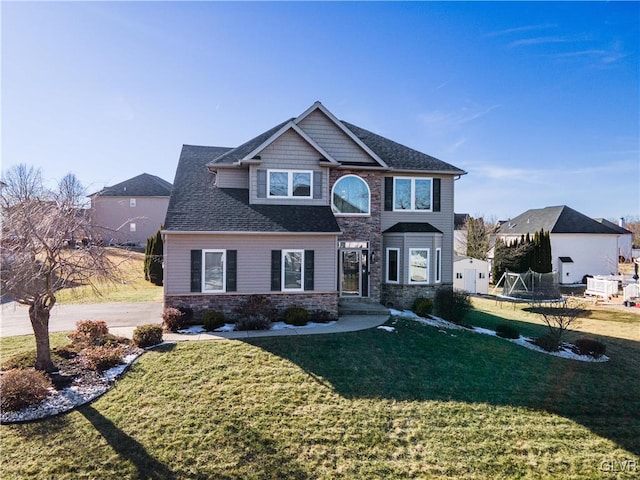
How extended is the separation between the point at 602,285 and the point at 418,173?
905 inches

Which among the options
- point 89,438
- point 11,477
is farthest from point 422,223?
point 11,477

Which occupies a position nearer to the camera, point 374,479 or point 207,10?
point 374,479

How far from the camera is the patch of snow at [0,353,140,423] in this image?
6.96 metres

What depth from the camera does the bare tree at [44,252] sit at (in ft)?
25.3

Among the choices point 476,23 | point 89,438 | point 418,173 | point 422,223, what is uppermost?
point 476,23

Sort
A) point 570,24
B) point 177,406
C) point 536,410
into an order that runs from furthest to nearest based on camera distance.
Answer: point 570,24 → point 536,410 → point 177,406

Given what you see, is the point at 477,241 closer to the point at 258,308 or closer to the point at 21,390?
the point at 258,308

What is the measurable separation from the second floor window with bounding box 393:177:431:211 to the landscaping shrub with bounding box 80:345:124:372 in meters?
12.6

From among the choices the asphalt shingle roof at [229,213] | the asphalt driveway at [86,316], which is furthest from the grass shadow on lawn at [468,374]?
the asphalt driveway at [86,316]

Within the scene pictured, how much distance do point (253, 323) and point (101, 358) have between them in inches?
181

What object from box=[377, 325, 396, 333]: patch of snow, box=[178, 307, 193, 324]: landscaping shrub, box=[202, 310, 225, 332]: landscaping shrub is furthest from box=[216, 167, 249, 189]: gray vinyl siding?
box=[377, 325, 396, 333]: patch of snow

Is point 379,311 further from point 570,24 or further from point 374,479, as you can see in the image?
point 570,24

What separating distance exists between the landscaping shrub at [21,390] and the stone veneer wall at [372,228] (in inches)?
445

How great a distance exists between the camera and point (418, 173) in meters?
16.4
